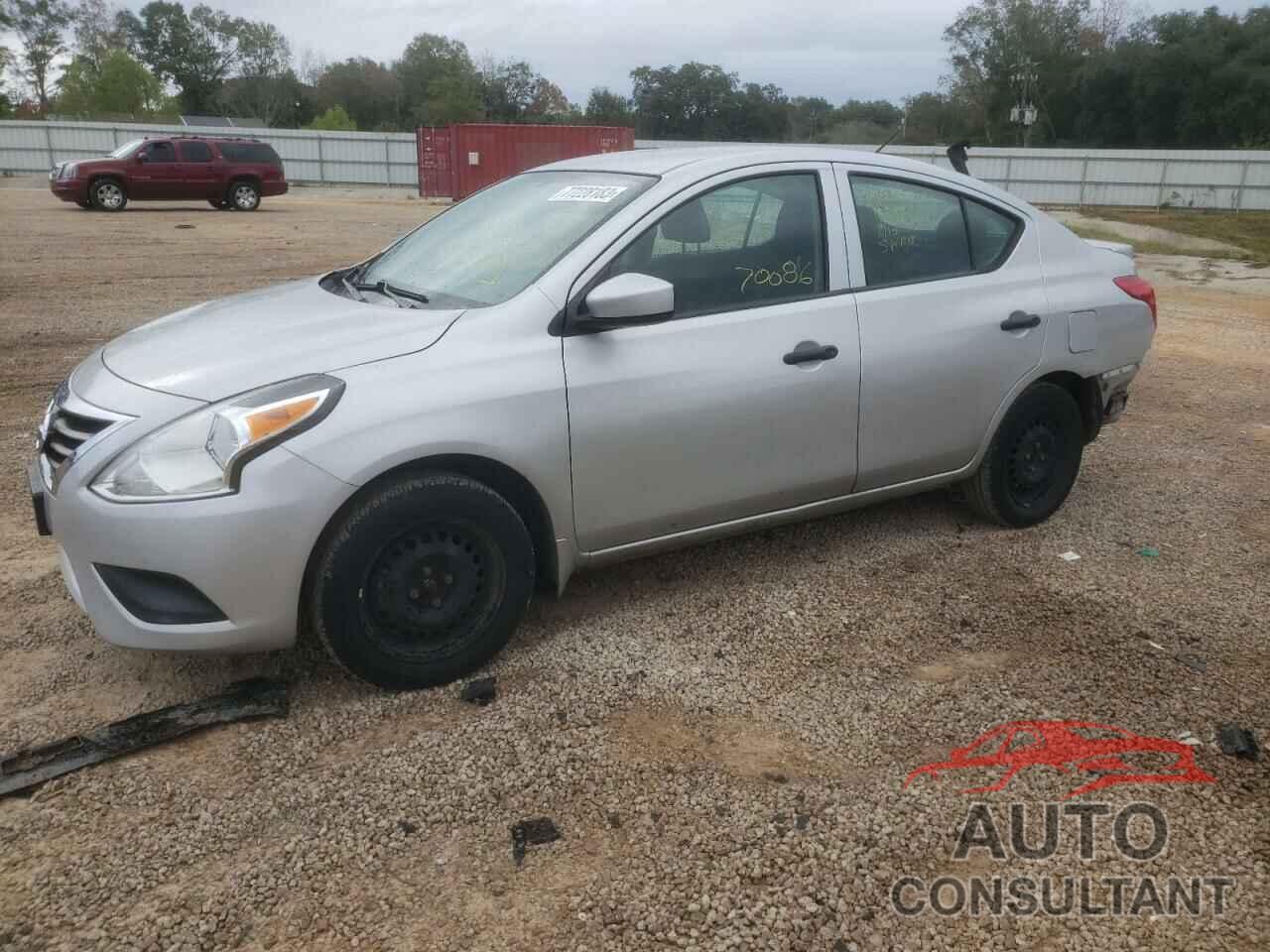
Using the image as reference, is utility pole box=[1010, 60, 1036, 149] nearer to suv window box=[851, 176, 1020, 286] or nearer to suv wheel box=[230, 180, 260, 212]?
suv wheel box=[230, 180, 260, 212]

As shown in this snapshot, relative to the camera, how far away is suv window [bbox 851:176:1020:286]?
416 centimetres

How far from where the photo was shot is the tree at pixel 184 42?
86.6 metres

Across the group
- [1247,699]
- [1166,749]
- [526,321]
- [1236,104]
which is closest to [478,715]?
[526,321]

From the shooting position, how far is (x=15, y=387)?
23.7ft

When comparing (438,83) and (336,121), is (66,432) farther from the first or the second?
(438,83)

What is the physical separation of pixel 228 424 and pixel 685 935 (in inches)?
72.5

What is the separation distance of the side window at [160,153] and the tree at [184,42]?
71.4 meters

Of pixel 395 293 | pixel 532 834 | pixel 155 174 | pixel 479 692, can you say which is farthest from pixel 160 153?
pixel 532 834

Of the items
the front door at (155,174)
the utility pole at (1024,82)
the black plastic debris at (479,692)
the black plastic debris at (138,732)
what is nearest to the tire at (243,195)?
the front door at (155,174)

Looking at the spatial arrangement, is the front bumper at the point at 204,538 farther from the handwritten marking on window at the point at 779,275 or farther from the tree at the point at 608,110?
the tree at the point at 608,110

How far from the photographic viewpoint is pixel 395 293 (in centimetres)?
386

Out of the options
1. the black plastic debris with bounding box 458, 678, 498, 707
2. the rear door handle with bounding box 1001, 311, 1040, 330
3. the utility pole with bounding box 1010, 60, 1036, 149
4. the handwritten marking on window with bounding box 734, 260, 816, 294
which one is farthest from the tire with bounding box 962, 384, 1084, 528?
the utility pole with bounding box 1010, 60, 1036, 149

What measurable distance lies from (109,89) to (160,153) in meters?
57.9

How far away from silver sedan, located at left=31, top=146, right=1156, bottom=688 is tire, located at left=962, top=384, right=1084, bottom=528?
0.05 feet
